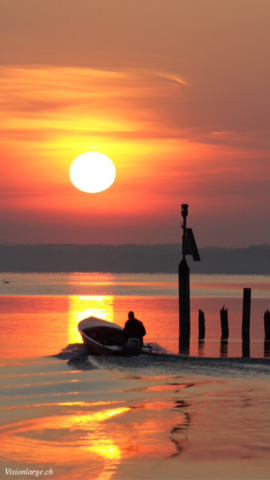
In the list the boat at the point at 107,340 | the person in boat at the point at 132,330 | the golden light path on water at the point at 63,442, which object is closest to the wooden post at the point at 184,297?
the boat at the point at 107,340

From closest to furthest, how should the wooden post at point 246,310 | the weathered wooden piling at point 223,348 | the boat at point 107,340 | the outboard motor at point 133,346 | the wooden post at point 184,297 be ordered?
the outboard motor at point 133,346
the boat at point 107,340
the weathered wooden piling at point 223,348
the wooden post at point 184,297
the wooden post at point 246,310

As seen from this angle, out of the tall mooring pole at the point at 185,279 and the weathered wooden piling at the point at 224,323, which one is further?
the weathered wooden piling at the point at 224,323

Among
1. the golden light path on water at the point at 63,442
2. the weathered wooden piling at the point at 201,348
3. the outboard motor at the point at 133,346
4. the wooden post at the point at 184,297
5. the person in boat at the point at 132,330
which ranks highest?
the wooden post at the point at 184,297

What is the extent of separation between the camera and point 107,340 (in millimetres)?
31953

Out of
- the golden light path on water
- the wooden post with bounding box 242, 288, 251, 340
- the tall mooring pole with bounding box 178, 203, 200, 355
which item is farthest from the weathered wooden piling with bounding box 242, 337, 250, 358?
the golden light path on water

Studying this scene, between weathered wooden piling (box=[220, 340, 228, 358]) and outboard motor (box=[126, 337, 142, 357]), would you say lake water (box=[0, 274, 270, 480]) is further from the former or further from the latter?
weathered wooden piling (box=[220, 340, 228, 358])

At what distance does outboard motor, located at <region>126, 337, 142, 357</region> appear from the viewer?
84.2ft

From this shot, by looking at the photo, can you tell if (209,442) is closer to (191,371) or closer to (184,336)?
(191,371)

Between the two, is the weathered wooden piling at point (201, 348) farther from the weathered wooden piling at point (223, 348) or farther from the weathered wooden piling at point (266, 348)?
the weathered wooden piling at point (266, 348)

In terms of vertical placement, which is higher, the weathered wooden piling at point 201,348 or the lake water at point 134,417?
the weathered wooden piling at point 201,348

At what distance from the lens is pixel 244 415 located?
1697 cm

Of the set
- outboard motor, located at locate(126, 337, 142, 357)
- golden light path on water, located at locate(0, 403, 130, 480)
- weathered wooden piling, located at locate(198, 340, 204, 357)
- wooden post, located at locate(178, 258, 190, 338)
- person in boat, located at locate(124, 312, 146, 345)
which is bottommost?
golden light path on water, located at locate(0, 403, 130, 480)

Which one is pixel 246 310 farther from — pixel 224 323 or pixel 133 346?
pixel 133 346

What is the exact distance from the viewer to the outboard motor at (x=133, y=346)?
2566 centimetres
